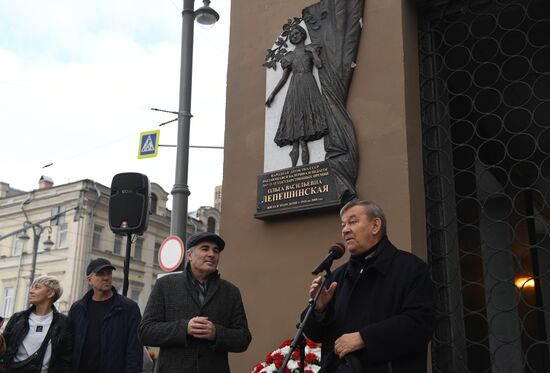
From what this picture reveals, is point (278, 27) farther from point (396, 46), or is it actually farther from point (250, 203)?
point (250, 203)

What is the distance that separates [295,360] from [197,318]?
114cm

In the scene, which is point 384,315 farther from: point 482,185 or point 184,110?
point 184,110

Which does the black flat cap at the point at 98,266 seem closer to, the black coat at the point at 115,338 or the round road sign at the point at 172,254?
the black coat at the point at 115,338

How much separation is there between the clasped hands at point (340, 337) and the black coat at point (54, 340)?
2.63m

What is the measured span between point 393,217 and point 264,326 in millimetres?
1637

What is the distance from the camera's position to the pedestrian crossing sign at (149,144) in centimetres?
1105

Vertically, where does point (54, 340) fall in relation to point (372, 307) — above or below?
below

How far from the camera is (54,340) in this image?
492cm

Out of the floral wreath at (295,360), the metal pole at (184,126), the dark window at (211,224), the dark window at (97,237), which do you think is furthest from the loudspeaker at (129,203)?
the dark window at (211,224)

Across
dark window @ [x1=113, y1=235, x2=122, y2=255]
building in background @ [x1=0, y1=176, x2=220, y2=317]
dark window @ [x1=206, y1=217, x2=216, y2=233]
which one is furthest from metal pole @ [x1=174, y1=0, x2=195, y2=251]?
dark window @ [x1=206, y1=217, x2=216, y2=233]

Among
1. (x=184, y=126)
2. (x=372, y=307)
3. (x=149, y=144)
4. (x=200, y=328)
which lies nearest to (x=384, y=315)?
(x=372, y=307)

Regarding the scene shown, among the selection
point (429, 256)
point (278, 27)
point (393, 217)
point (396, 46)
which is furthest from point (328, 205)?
point (278, 27)

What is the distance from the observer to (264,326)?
225 inches

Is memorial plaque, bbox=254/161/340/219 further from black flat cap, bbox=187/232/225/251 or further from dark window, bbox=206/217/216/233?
dark window, bbox=206/217/216/233
